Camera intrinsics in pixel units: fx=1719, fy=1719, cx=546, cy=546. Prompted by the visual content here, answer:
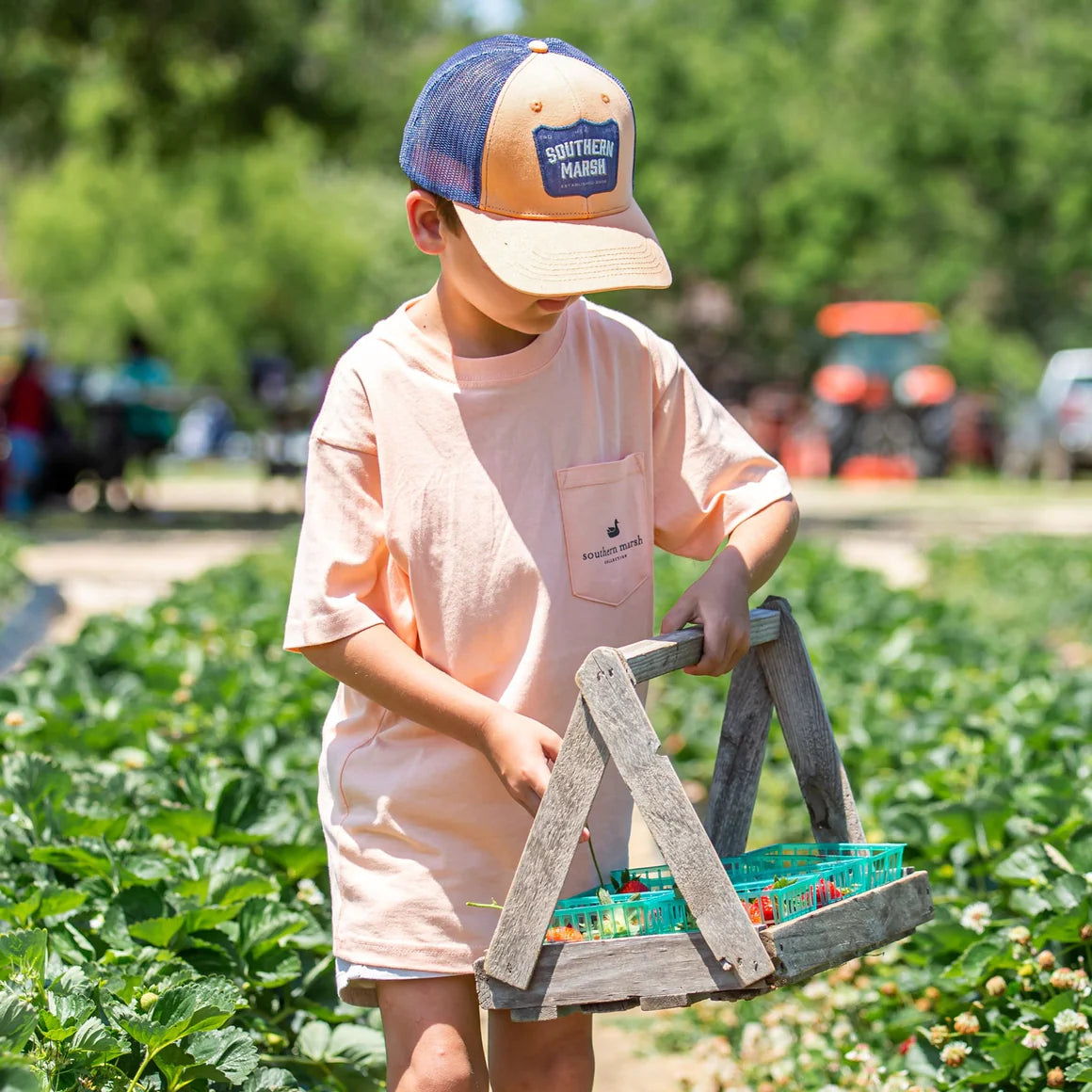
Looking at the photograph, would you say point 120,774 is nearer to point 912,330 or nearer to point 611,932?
point 611,932

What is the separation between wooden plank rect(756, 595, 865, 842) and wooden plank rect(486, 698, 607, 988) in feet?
1.44

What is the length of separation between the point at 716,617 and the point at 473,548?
32 centimetres

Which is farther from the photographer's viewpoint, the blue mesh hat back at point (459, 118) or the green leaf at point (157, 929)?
the green leaf at point (157, 929)

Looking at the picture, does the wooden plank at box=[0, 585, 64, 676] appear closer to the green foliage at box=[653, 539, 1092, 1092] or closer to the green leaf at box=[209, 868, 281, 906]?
the green foliage at box=[653, 539, 1092, 1092]

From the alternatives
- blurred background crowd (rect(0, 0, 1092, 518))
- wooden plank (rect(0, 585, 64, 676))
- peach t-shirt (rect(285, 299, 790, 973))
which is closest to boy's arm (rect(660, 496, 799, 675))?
peach t-shirt (rect(285, 299, 790, 973))

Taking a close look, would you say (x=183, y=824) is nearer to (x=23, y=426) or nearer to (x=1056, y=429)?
(x=23, y=426)

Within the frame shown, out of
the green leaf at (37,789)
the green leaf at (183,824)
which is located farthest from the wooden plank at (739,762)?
the green leaf at (37,789)

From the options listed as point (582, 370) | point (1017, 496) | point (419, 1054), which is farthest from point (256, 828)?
point (1017, 496)

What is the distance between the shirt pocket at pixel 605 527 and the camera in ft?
7.18

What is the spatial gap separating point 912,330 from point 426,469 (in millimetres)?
26067

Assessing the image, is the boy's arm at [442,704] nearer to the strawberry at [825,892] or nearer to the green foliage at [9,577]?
the strawberry at [825,892]

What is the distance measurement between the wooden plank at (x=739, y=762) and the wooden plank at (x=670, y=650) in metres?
0.11

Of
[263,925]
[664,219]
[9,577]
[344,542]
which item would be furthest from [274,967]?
[664,219]

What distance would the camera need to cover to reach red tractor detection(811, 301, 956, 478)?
23.7 m
